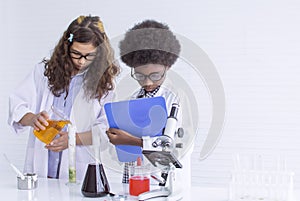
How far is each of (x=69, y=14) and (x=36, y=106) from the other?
45.2 inches

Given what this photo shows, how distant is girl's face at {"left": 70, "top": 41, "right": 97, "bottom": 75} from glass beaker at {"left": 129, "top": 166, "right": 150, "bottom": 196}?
1.81ft

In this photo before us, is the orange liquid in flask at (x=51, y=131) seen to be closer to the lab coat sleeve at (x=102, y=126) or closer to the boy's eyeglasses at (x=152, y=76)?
the lab coat sleeve at (x=102, y=126)

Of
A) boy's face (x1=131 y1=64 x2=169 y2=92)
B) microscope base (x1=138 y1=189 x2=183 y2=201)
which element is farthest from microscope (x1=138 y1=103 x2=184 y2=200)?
boy's face (x1=131 y1=64 x2=169 y2=92)

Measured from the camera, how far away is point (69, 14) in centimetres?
300

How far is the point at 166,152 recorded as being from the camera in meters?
1.45

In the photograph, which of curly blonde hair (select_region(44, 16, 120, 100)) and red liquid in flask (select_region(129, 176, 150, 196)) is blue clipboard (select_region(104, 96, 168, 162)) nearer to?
red liquid in flask (select_region(129, 176, 150, 196))

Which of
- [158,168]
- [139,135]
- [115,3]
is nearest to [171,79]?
[139,135]

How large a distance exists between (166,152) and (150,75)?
270mm

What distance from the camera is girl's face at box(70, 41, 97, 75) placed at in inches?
73.4

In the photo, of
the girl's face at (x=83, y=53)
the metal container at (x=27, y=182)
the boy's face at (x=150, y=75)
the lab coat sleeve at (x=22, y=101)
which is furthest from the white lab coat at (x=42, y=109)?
the boy's face at (x=150, y=75)

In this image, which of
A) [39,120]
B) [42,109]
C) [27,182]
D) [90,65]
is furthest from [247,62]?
[27,182]

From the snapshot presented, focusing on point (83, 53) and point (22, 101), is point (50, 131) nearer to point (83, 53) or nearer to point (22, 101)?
point (22, 101)

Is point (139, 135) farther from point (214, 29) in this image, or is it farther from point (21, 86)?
point (214, 29)

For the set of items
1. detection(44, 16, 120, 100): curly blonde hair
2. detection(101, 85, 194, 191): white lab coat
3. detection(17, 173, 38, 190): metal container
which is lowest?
detection(17, 173, 38, 190): metal container
